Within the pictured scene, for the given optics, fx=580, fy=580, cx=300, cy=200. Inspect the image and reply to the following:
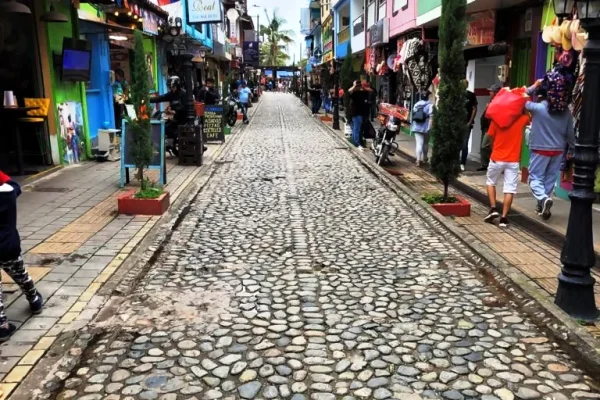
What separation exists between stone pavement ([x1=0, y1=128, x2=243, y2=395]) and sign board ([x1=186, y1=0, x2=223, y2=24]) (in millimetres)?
8508

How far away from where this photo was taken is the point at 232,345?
4273 millimetres

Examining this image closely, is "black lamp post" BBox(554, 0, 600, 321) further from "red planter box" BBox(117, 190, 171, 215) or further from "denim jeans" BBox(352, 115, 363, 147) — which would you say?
"denim jeans" BBox(352, 115, 363, 147)

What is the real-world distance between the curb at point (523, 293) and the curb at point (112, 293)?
3.40 m

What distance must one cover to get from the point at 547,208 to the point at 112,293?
5.56 m

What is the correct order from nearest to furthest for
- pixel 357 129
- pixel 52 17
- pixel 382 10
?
pixel 52 17, pixel 357 129, pixel 382 10

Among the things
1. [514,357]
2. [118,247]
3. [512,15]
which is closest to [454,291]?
[514,357]

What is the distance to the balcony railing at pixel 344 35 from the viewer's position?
30953mm

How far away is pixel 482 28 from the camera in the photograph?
39.0 feet

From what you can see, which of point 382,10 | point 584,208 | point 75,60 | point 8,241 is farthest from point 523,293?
point 382,10

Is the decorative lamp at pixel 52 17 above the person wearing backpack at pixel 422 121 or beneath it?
above

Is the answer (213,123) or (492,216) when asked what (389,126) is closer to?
(492,216)

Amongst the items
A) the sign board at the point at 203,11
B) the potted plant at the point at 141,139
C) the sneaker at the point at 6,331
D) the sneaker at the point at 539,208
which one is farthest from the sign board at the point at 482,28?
the sneaker at the point at 6,331

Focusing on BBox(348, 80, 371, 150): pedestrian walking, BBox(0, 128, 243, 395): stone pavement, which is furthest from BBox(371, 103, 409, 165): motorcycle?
BBox(0, 128, 243, 395): stone pavement

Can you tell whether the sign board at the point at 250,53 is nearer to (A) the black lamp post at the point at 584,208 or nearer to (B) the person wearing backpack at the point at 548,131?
(B) the person wearing backpack at the point at 548,131
